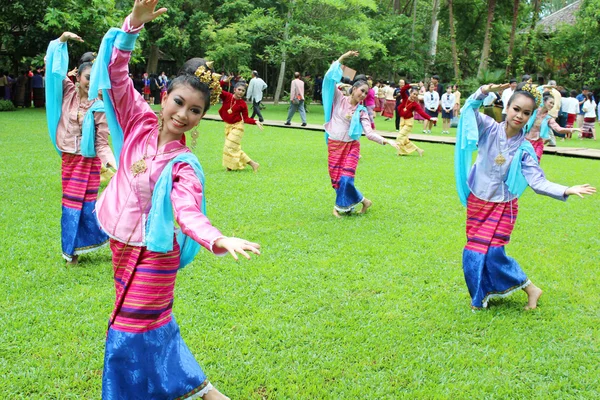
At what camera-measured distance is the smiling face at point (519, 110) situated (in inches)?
174

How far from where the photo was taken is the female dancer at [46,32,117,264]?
5277 mm

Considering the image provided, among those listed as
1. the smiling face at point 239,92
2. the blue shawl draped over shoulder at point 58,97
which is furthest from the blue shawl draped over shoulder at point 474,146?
the smiling face at point 239,92

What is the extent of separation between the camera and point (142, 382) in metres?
2.79

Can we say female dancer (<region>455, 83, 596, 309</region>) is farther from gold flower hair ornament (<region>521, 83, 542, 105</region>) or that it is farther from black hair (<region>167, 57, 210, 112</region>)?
black hair (<region>167, 57, 210, 112</region>)

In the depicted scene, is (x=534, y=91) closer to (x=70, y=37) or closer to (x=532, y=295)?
(x=532, y=295)

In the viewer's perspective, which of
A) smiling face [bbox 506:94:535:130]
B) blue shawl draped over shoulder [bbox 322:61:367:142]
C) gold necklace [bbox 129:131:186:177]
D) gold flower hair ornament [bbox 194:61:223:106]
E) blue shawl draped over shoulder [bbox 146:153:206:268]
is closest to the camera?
blue shawl draped over shoulder [bbox 146:153:206:268]

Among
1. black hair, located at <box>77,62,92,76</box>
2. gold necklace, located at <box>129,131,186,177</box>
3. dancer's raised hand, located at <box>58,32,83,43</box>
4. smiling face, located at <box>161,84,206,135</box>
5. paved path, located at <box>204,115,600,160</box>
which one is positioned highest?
A: dancer's raised hand, located at <box>58,32,83,43</box>

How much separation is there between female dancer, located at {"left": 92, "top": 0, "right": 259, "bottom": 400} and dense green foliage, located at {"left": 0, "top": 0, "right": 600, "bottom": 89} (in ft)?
61.2

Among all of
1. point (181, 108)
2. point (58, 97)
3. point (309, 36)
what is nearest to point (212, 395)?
point (181, 108)

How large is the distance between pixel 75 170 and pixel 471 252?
3514 millimetres

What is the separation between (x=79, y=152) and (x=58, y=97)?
51cm

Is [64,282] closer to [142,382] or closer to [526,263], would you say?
[142,382]

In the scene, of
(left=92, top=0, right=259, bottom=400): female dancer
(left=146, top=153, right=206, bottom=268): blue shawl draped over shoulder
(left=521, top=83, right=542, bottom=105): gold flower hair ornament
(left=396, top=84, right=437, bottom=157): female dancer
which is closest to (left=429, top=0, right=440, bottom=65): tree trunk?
(left=396, top=84, right=437, bottom=157): female dancer

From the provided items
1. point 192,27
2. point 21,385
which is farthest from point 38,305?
point 192,27
